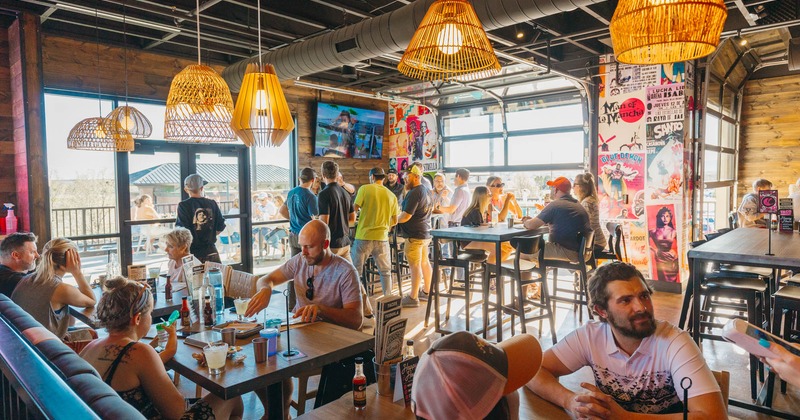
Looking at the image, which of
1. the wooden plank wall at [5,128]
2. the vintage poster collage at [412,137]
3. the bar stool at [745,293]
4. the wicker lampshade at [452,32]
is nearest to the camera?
the wicker lampshade at [452,32]

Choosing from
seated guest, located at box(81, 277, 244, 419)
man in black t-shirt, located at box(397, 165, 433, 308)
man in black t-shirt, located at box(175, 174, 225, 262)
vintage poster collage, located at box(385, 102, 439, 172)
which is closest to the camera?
seated guest, located at box(81, 277, 244, 419)

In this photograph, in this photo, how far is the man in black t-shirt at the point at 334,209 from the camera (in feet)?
17.9

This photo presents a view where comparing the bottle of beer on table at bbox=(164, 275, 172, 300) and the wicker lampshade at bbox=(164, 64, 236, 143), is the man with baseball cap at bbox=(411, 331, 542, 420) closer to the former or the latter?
the wicker lampshade at bbox=(164, 64, 236, 143)

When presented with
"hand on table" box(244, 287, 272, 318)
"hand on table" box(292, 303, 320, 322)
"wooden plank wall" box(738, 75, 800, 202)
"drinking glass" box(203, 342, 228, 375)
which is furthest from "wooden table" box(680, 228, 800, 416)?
"wooden plank wall" box(738, 75, 800, 202)

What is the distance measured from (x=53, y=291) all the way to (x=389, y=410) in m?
2.35

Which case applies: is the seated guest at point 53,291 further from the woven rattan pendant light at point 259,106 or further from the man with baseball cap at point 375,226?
the man with baseball cap at point 375,226

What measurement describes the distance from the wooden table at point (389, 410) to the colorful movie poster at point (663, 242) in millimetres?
5460

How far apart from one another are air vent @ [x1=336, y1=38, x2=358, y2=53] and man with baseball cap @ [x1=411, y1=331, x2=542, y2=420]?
442 centimetres

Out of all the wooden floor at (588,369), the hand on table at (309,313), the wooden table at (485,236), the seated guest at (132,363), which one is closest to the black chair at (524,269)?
the wooden table at (485,236)

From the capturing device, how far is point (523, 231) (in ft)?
15.3

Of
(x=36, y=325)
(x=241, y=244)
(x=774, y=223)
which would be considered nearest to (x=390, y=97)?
(x=241, y=244)

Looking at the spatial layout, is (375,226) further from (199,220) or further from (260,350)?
(260,350)

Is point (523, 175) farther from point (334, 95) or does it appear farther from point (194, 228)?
point (194, 228)

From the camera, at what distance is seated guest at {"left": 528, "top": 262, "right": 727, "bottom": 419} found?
1.61m
